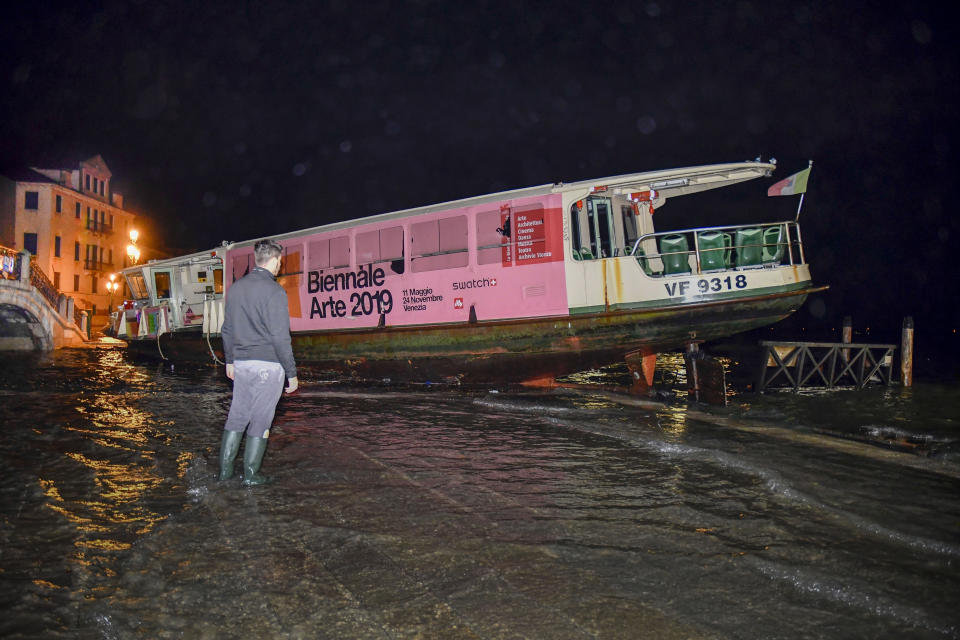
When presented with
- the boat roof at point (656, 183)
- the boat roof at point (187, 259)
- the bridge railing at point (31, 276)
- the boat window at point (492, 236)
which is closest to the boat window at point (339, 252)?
the boat roof at point (656, 183)

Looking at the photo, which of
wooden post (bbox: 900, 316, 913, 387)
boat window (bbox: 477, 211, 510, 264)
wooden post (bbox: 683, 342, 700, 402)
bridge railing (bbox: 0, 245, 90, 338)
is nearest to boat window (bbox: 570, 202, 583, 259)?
boat window (bbox: 477, 211, 510, 264)

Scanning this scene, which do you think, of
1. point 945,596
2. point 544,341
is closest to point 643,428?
point 544,341

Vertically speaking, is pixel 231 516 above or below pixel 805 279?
below

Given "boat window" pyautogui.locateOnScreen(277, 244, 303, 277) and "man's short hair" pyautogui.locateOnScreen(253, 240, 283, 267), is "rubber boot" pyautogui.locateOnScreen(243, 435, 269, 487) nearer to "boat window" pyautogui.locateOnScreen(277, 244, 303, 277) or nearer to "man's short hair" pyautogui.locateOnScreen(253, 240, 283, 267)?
"man's short hair" pyautogui.locateOnScreen(253, 240, 283, 267)

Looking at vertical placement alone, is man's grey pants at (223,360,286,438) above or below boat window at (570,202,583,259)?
below

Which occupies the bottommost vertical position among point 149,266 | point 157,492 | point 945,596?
point 945,596

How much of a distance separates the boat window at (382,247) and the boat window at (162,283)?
8.14 m

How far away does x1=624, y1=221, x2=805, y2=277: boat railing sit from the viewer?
926cm

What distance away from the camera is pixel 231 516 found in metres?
3.85

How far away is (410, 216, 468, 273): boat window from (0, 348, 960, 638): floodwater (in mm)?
4253

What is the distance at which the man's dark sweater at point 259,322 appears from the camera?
443 centimetres

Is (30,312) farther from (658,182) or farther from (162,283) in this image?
(658,182)

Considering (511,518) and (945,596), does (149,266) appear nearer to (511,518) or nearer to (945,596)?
(511,518)

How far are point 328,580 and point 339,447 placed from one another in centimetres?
315
